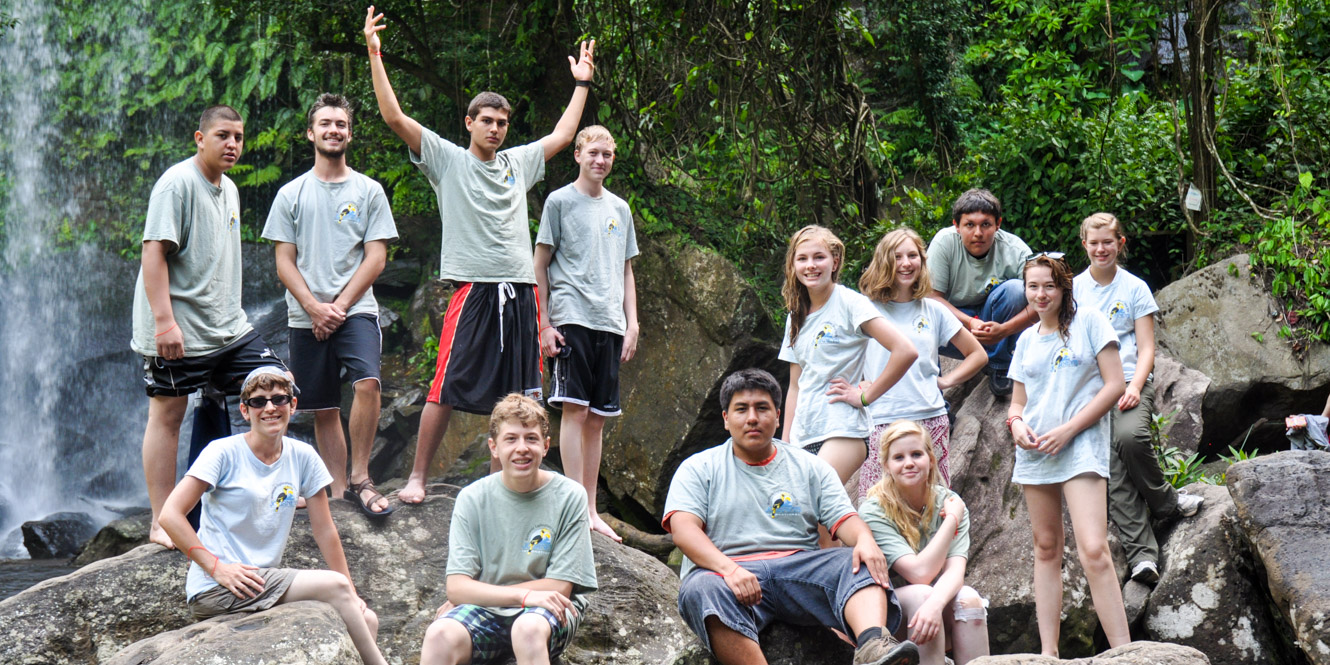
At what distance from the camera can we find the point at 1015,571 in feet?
16.8

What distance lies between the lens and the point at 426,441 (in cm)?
467

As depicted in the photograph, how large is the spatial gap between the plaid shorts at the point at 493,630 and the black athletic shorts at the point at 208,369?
1.42 meters

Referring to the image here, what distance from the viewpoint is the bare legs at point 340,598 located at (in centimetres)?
354

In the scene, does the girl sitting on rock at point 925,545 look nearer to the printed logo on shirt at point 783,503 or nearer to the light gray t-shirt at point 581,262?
the printed logo on shirt at point 783,503

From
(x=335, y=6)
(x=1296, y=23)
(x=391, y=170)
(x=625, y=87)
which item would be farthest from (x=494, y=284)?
(x=1296, y=23)

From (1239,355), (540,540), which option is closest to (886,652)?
(540,540)

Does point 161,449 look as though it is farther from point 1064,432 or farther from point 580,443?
point 1064,432

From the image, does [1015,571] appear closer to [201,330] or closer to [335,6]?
[201,330]

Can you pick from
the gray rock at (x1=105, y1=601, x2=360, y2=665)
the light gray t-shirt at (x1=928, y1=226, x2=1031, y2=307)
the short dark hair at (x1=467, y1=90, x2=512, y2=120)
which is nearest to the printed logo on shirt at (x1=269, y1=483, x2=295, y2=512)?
the gray rock at (x1=105, y1=601, x2=360, y2=665)

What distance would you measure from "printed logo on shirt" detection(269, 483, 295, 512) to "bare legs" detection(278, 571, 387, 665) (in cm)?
25

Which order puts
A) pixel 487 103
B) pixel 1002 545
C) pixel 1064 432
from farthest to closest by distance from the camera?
1. pixel 1002 545
2. pixel 487 103
3. pixel 1064 432

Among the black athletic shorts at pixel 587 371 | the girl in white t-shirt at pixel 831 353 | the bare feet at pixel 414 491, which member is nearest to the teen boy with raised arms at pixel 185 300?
the bare feet at pixel 414 491

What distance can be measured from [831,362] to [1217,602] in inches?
83.8

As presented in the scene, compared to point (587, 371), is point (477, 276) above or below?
above
